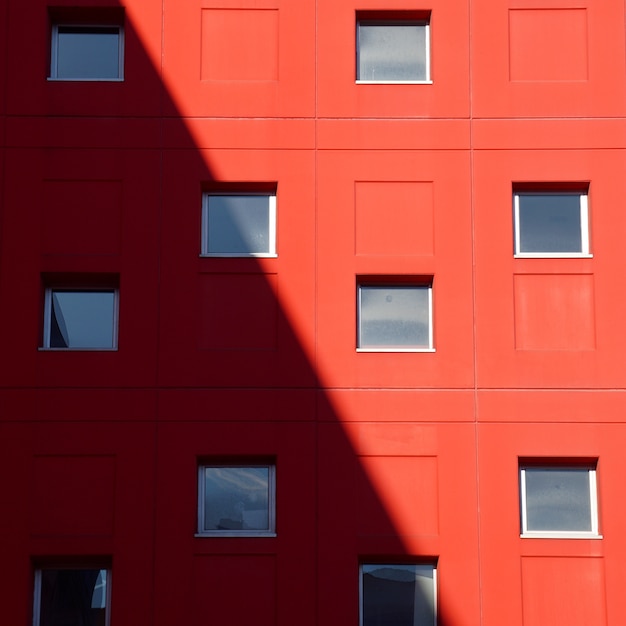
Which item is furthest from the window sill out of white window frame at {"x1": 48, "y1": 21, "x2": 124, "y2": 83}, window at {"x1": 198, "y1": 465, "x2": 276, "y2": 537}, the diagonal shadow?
window at {"x1": 198, "y1": 465, "x2": 276, "y2": 537}

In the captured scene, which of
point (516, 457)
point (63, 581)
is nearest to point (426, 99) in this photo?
point (516, 457)

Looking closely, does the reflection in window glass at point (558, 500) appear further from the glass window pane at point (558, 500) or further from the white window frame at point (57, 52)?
the white window frame at point (57, 52)

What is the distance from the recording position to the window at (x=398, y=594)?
19234mm

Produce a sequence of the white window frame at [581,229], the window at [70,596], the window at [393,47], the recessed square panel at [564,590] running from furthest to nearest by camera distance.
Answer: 1. the window at [393,47]
2. the white window frame at [581,229]
3. the window at [70,596]
4. the recessed square panel at [564,590]

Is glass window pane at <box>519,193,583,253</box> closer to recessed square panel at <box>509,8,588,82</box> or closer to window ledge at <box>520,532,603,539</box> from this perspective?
recessed square panel at <box>509,8,588,82</box>

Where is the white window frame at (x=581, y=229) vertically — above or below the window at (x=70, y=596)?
above

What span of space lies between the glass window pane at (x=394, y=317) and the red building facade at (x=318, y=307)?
36mm

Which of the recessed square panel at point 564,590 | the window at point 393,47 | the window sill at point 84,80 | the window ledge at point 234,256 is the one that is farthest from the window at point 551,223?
the window sill at point 84,80

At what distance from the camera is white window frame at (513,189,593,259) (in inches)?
789

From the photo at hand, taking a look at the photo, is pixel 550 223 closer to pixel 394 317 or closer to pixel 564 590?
pixel 394 317

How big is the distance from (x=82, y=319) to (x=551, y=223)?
7.25 meters

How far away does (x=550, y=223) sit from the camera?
2042 cm

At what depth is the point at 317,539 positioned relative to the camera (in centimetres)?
1909

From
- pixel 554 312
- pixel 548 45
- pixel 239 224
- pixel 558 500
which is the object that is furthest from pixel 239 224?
pixel 558 500
